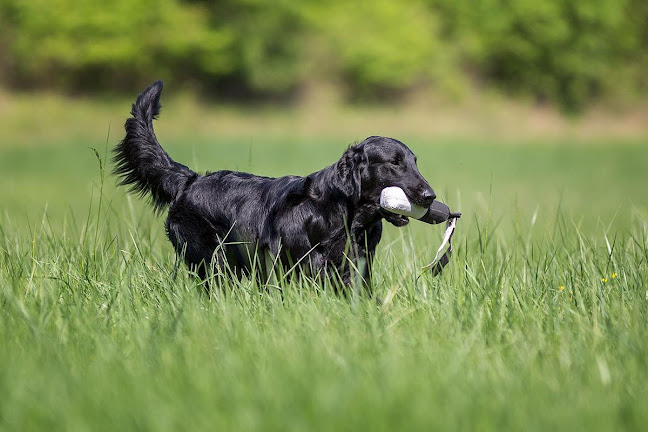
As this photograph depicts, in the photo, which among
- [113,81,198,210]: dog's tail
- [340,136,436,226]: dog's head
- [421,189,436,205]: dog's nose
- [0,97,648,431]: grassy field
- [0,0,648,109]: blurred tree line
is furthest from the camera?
[0,0,648,109]: blurred tree line

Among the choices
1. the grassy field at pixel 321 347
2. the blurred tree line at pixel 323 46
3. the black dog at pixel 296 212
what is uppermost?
the blurred tree line at pixel 323 46

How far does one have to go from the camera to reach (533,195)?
14.6 m

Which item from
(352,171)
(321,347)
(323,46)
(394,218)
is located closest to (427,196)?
(394,218)

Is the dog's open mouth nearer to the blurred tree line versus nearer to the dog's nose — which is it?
the dog's nose

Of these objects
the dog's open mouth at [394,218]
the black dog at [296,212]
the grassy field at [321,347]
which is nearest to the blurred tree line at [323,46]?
the black dog at [296,212]

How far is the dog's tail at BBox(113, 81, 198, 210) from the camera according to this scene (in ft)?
17.1

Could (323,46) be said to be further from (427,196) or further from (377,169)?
(427,196)

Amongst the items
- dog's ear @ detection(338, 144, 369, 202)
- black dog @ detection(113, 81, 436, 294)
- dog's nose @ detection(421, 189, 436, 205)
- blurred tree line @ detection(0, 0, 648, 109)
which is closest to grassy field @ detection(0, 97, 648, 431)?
black dog @ detection(113, 81, 436, 294)

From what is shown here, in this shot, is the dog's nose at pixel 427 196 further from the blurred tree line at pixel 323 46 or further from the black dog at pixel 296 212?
the blurred tree line at pixel 323 46

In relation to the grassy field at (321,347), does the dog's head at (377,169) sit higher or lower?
higher

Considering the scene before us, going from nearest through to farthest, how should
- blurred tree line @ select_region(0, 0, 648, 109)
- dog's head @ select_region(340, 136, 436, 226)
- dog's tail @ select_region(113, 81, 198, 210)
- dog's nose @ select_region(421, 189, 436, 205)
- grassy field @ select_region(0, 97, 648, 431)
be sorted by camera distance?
1. grassy field @ select_region(0, 97, 648, 431)
2. dog's nose @ select_region(421, 189, 436, 205)
3. dog's head @ select_region(340, 136, 436, 226)
4. dog's tail @ select_region(113, 81, 198, 210)
5. blurred tree line @ select_region(0, 0, 648, 109)

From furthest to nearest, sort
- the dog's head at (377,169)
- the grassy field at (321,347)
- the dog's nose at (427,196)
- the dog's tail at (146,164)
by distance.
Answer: the dog's tail at (146,164), the dog's head at (377,169), the dog's nose at (427,196), the grassy field at (321,347)

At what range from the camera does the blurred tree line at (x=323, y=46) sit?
32.9 metres

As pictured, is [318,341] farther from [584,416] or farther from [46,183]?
[46,183]
